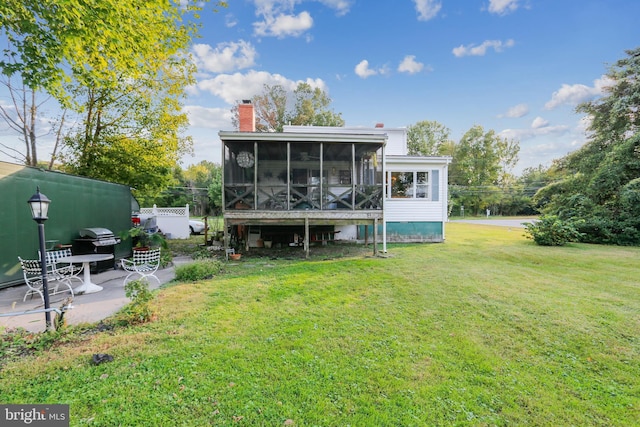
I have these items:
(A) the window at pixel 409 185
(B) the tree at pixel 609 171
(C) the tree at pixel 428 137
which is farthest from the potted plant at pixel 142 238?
(C) the tree at pixel 428 137

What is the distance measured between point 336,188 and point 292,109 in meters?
21.7

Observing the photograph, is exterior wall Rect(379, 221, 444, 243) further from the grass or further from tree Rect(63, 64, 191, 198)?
tree Rect(63, 64, 191, 198)

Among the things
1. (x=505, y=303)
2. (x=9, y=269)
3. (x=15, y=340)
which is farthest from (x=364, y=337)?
(x=9, y=269)

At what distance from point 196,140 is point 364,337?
47.2ft

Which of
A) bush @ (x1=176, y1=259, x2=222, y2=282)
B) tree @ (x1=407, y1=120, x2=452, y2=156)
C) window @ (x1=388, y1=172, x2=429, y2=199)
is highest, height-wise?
tree @ (x1=407, y1=120, x2=452, y2=156)

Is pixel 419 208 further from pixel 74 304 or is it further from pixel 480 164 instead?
pixel 480 164

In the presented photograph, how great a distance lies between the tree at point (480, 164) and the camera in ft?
140

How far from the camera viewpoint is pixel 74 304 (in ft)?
16.4

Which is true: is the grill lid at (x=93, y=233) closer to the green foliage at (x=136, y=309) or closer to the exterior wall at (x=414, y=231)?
the green foliage at (x=136, y=309)

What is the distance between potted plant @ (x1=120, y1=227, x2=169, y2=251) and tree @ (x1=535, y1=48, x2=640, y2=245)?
61.9ft

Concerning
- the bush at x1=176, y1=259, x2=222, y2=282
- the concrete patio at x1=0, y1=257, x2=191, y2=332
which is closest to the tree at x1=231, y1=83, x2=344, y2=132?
the bush at x1=176, y1=259, x2=222, y2=282

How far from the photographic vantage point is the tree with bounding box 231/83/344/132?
29.7 meters

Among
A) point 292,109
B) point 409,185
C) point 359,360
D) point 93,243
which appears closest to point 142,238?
point 93,243

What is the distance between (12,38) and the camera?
5469mm
